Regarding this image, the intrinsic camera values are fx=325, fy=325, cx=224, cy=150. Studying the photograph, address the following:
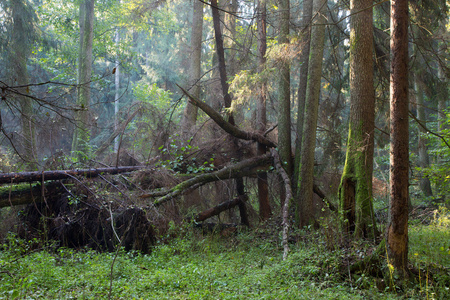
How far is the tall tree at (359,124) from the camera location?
6.51m

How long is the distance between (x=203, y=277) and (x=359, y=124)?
4327mm

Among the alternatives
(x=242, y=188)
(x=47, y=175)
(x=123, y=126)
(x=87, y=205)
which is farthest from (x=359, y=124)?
(x=47, y=175)

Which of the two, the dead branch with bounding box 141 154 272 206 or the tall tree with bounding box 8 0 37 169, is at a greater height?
the tall tree with bounding box 8 0 37 169

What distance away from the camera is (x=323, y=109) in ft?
36.2

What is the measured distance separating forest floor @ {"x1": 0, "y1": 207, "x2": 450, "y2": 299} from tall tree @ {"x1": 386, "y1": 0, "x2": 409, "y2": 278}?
0.44 meters

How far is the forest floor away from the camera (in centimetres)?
434

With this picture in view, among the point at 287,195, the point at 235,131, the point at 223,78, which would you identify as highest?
the point at 223,78

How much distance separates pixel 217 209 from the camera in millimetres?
10094

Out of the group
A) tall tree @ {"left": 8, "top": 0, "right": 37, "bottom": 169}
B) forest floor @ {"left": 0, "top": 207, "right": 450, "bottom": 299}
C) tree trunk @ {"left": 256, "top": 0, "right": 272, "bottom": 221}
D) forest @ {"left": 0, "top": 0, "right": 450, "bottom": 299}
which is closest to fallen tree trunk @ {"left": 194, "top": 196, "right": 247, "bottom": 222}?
forest @ {"left": 0, "top": 0, "right": 450, "bottom": 299}

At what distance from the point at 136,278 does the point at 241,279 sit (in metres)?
1.65

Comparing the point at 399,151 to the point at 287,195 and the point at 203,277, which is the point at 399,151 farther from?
the point at 287,195

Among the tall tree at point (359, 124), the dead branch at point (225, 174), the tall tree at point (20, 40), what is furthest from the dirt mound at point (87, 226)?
the tall tree at point (20, 40)

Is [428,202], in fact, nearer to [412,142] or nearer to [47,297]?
[412,142]

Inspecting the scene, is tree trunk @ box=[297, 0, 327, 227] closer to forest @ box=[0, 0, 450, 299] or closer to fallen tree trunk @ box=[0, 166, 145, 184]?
forest @ box=[0, 0, 450, 299]
